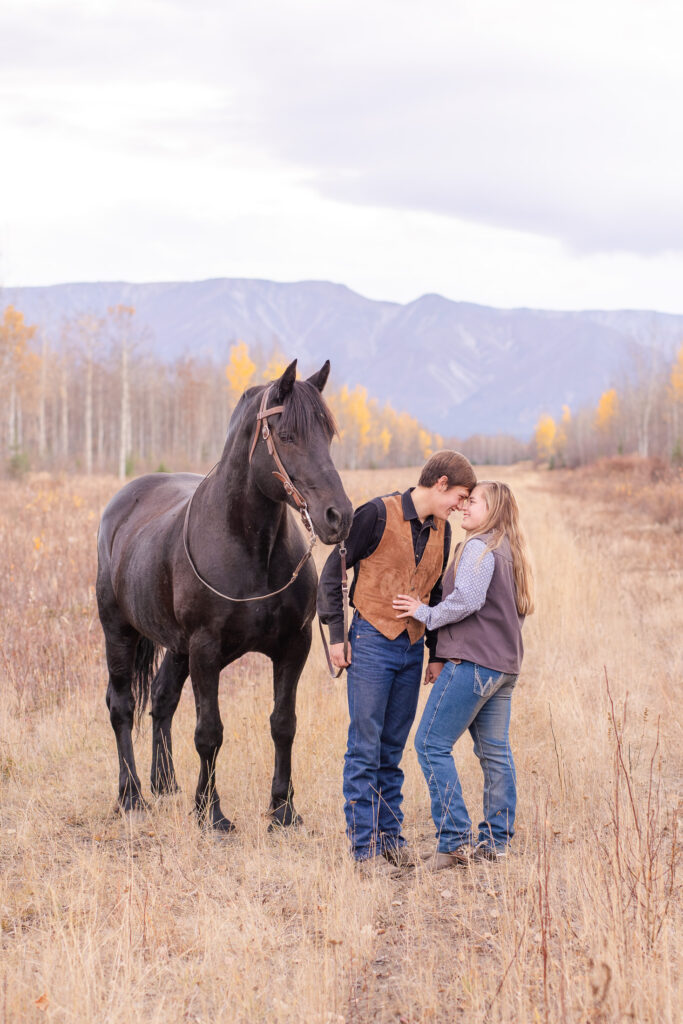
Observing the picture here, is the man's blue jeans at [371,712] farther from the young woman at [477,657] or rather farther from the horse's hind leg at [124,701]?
the horse's hind leg at [124,701]

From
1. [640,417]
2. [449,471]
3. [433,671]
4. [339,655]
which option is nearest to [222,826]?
[339,655]

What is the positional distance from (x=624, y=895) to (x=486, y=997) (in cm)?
72

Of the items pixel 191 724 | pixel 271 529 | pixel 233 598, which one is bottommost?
pixel 191 724

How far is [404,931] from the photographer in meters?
3.32

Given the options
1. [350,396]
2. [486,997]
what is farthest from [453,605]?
[350,396]

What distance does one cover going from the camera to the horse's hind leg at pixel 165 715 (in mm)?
5203

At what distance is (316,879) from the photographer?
12.4ft

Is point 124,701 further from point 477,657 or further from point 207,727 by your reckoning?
point 477,657

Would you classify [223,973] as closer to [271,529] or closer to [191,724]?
[271,529]

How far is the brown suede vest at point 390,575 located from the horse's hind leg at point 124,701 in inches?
79.0

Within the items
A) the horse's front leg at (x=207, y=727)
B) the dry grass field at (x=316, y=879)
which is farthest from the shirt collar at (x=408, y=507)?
the dry grass field at (x=316, y=879)

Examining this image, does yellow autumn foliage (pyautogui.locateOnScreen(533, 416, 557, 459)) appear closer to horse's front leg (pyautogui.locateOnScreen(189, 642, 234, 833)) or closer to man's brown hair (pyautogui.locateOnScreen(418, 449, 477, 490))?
horse's front leg (pyautogui.locateOnScreen(189, 642, 234, 833))

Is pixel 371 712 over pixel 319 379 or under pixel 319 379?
under

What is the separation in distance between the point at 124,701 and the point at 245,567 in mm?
1749
